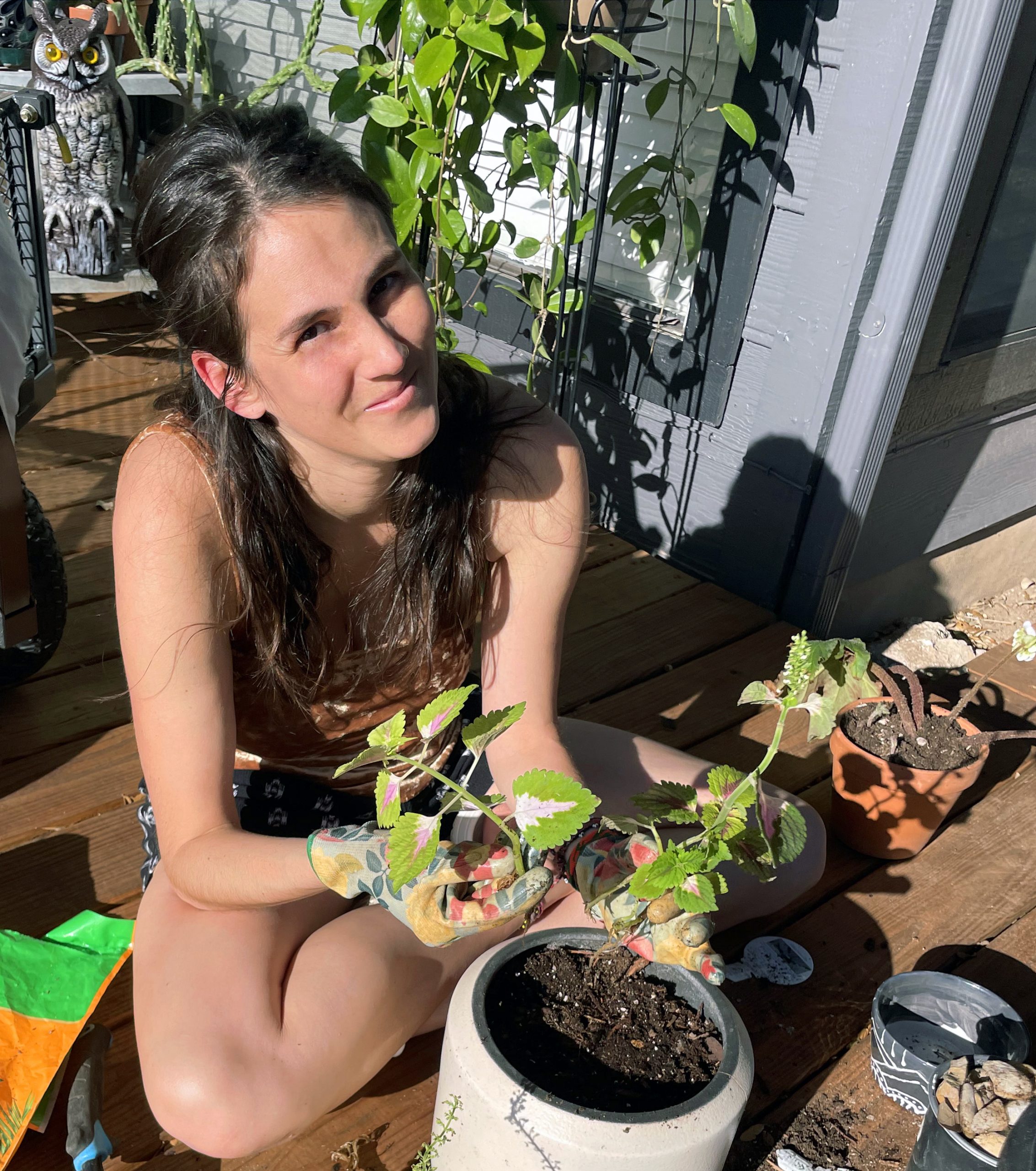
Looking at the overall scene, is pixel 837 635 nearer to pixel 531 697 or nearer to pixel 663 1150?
pixel 531 697

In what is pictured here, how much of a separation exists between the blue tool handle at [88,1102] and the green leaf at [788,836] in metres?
0.79

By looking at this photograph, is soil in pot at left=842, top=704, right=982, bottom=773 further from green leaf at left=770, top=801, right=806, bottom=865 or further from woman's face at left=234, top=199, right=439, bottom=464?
woman's face at left=234, top=199, right=439, bottom=464

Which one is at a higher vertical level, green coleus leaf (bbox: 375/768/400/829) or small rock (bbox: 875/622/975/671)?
green coleus leaf (bbox: 375/768/400/829)

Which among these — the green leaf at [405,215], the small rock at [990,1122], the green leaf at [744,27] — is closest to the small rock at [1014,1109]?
the small rock at [990,1122]

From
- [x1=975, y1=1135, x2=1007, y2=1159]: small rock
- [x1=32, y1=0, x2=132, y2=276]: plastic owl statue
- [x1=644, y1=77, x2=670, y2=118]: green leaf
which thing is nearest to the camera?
[x1=975, y1=1135, x2=1007, y2=1159]: small rock

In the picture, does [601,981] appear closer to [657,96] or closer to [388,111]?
[388,111]

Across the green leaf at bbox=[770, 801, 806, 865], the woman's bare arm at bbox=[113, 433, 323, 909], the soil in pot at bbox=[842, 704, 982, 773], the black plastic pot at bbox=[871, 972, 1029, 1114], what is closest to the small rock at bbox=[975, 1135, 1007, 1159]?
the black plastic pot at bbox=[871, 972, 1029, 1114]

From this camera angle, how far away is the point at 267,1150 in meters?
1.16

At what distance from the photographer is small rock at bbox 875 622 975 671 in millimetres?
2408

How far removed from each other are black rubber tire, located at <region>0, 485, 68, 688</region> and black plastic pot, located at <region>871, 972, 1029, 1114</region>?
1476mm

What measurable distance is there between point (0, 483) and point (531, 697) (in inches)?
35.1

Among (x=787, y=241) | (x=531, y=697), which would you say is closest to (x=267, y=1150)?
(x=531, y=697)

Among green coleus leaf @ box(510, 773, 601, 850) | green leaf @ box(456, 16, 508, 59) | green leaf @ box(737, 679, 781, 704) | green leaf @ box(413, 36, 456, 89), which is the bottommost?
green leaf @ box(737, 679, 781, 704)

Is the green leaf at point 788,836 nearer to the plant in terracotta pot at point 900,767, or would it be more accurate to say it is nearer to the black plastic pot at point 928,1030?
the black plastic pot at point 928,1030
